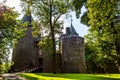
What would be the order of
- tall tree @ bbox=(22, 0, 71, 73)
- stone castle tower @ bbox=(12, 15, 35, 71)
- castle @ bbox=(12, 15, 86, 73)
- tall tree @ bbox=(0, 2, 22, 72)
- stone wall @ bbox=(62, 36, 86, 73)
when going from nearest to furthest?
tall tree @ bbox=(0, 2, 22, 72)
tall tree @ bbox=(22, 0, 71, 73)
stone wall @ bbox=(62, 36, 86, 73)
castle @ bbox=(12, 15, 86, 73)
stone castle tower @ bbox=(12, 15, 35, 71)

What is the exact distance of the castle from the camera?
1601 inches

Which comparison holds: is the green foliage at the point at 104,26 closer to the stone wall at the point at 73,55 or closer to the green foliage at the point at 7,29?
Result: the green foliage at the point at 7,29

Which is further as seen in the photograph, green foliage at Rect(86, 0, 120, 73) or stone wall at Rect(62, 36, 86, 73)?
stone wall at Rect(62, 36, 86, 73)

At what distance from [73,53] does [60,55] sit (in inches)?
126

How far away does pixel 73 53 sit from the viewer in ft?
134

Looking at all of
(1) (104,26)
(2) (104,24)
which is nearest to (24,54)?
(1) (104,26)

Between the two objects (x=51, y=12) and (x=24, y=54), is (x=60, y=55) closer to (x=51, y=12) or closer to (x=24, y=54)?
(x=24, y=54)

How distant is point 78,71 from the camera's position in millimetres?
40219

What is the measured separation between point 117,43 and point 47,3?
1185 cm

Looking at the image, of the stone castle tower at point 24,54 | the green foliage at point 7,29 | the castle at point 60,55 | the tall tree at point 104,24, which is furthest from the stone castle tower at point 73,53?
the green foliage at point 7,29

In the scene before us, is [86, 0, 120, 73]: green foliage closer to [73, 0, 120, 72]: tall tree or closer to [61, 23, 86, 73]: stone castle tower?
[73, 0, 120, 72]: tall tree

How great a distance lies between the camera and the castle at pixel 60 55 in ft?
133

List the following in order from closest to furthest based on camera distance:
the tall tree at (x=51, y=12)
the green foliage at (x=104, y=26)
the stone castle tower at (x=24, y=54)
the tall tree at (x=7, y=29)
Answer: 1. the green foliage at (x=104, y=26)
2. the tall tree at (x=7, y=29)
3. the tall tree at (x=51, y=12)
4. the stone castle tower at (x=24, y=54)

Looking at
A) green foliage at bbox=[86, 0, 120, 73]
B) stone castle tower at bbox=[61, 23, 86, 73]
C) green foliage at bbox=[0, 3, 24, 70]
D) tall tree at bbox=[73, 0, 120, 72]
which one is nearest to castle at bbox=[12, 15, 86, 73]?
stone castle tower at bbox=[61, 23, 86, 73]
